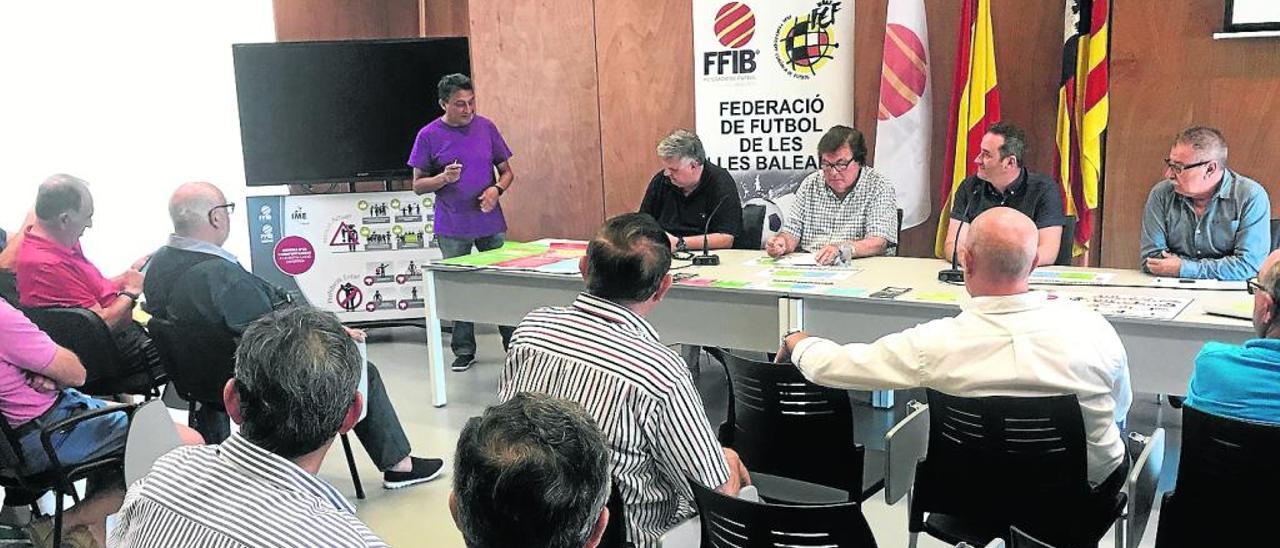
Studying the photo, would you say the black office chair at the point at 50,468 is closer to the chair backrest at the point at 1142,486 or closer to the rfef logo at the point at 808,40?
the chair backrest at the point at 1142,486

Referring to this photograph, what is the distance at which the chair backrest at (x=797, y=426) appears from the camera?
245cm

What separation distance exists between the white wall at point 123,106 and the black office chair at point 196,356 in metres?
2.42

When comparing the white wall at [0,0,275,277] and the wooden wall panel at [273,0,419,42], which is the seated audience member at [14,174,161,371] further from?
the wooden wall panel at [273,0,419,42]

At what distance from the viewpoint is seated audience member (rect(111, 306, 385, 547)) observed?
1.29 m

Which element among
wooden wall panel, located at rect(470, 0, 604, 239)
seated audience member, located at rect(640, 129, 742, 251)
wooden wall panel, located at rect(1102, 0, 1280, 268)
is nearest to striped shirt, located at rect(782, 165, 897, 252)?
seated audience member, located at rect(640, 129, 742, 251)

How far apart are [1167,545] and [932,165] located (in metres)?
3.31

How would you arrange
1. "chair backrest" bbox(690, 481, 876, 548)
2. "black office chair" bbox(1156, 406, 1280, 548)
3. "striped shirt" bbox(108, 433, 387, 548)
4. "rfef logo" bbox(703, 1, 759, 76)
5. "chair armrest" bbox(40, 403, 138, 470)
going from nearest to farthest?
"striped shirt" bbox(108, 433, 387, 548) < "chair backrest" bbox(690, 481, 876, 548) < "black office chair" bbox(1156, 406, 1280, 548) < "chair armrest" bbox(40, 403, 138, 470) < "rfef logo" bbox(703, 1, 759, 76)

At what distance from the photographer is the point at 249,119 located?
555cm

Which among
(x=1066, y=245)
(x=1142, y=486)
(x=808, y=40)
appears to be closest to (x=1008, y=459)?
(x=1142, y=486)

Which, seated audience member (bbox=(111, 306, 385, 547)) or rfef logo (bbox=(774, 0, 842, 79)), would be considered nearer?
seated audience member (bbox=(111, 306, 385, 547))

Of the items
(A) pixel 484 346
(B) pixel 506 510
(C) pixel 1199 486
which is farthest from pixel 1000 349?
(A) pixel 484 346

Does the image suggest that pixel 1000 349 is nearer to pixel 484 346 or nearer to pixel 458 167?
pixel 458 167

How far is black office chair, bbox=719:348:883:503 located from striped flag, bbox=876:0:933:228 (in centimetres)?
275

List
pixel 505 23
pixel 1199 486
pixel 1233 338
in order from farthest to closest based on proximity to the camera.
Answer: pixel 505 23, pixel 1233 338, pixel 1199 486
